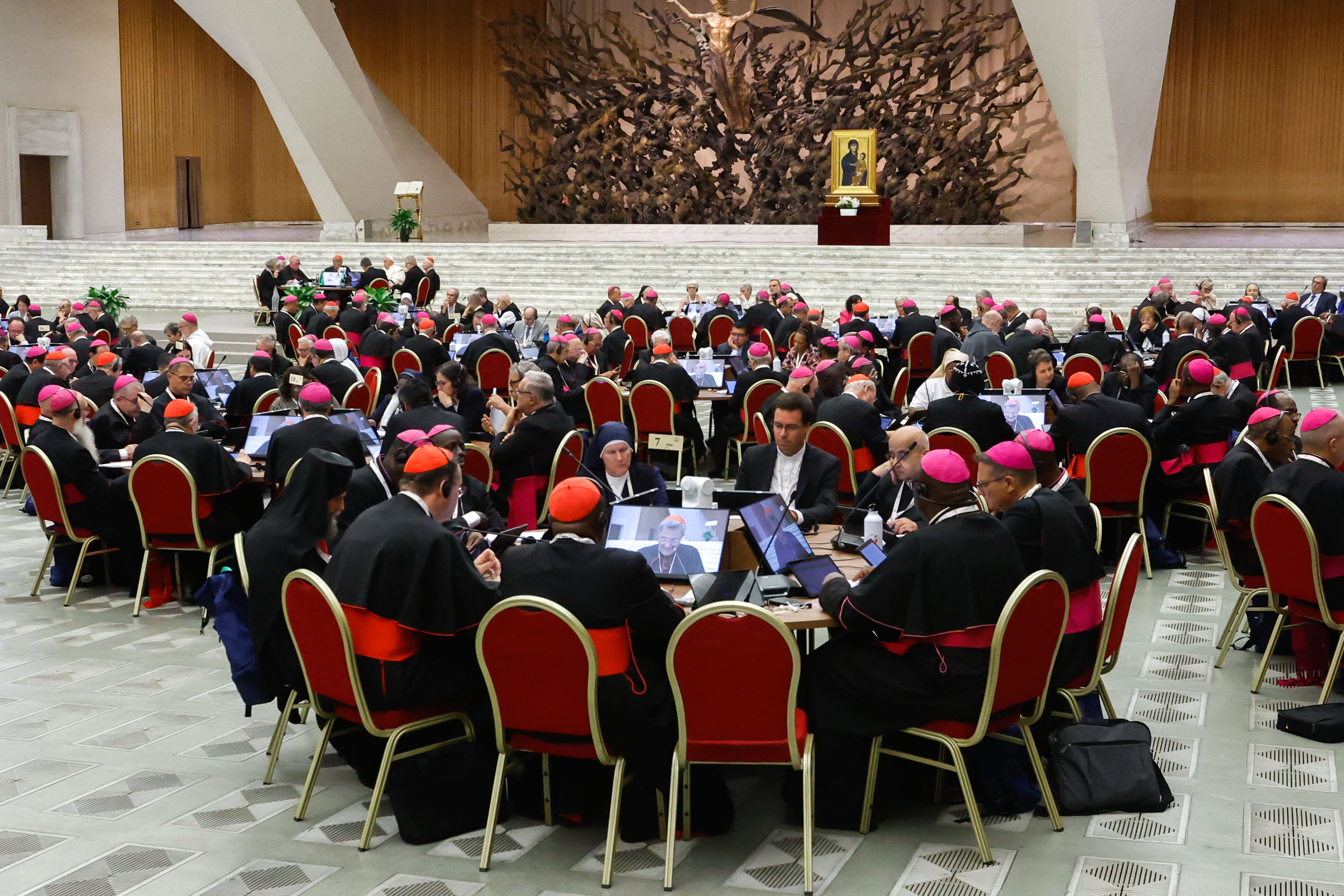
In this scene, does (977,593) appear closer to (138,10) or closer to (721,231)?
(721,231)

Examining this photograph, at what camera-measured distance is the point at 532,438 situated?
22.0 ft

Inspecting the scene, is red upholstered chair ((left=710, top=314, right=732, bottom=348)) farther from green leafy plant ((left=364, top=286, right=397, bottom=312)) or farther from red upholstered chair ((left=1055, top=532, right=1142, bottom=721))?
red upholstered chair ((left=1055, top=532, right=1142, bottom=721))

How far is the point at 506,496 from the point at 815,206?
1947 cm

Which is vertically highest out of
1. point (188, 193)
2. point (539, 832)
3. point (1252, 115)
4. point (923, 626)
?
point (1252, 115)

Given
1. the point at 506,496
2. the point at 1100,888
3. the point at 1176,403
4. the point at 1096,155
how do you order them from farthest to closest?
the point at 1096,155 → the point at 1176,403 → the point at 506,496 → the point at 1100,888

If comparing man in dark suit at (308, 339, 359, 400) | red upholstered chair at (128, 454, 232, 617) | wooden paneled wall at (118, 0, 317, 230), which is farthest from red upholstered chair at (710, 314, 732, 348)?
wooden paneled wall at (118, 0, 317, 230)

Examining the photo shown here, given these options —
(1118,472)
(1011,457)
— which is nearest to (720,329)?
(1118,472)

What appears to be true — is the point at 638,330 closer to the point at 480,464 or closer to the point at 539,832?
the point at 480,464

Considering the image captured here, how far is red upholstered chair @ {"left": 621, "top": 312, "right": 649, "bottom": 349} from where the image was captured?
13.8 metres

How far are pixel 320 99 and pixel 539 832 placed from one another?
23369 millimetres

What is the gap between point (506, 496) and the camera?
6898 millimetres

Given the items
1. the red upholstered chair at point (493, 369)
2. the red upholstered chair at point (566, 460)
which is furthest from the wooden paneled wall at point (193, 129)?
the red upholstered chair at point (566, 460)

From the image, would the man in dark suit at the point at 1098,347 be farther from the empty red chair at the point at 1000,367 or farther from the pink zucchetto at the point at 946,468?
the pink zucchetto at the point at 946,468

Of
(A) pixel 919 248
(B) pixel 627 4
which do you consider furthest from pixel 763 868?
(B) pixel 627 4
